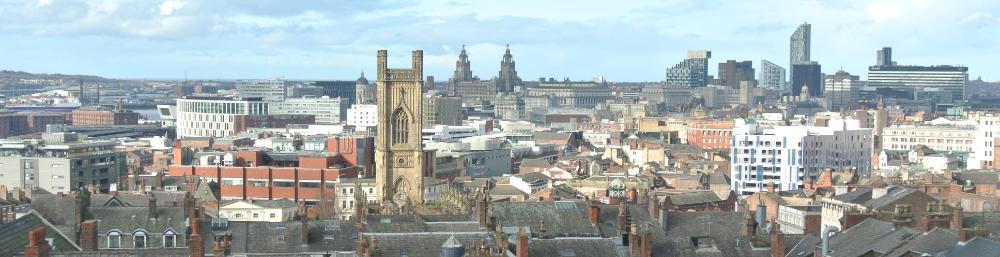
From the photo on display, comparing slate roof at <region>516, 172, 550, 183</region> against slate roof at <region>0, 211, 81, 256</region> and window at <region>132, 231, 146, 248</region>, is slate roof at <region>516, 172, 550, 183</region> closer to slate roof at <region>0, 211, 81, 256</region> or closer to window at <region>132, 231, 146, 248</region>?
window at <region>132, 231, 146, 248</region>

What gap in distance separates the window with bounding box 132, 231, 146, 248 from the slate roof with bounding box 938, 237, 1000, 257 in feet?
99.2

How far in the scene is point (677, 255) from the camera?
60.7 meters

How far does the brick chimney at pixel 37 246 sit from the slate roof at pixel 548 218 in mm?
25630

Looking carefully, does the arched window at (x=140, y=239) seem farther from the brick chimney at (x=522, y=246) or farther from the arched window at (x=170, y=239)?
the brick chimney at (x=522, y=246)

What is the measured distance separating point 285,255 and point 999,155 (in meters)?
123

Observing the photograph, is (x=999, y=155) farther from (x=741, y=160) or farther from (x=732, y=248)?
(x=732, y=248)

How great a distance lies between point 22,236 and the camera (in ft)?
162

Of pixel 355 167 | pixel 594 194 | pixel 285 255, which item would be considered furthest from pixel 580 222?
pixel 355 167

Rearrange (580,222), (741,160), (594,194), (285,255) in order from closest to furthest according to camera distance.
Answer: (285,255)
(580,222)
(594,194)
(741,160)

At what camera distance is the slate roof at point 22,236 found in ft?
157

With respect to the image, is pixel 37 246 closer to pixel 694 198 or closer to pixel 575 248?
pixel 575 248

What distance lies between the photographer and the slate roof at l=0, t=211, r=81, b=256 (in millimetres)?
47938

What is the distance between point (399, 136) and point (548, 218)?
136 ft

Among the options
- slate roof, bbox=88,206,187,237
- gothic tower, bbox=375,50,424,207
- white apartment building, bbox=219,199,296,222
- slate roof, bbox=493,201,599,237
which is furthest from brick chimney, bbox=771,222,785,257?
white apartment building, bbox=219,199,296,222
